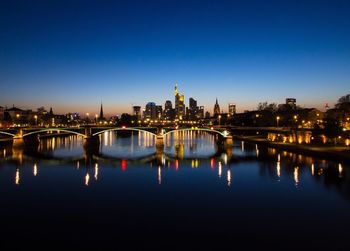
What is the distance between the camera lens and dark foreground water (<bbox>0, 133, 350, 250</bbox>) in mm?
17328

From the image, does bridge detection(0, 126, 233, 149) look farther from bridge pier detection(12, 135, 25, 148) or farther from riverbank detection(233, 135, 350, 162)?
riverbank detection(233, 135, 350, 162)

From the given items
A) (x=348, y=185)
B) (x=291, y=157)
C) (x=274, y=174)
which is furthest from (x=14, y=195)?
(x=291, y=157)

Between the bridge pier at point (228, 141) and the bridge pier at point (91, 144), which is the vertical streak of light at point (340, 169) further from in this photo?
the bridge pier at point (91, 144)

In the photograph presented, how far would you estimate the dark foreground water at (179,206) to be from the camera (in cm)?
1733

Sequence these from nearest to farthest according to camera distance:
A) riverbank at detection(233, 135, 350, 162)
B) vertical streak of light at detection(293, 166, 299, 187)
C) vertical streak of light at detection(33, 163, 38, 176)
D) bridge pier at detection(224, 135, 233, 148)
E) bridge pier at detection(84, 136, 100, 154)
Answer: vertical streak of light at detection(293, 166, 299, 187) < vertical streak of light at detection(33, 163, 38, 176) < riverbank at detection(233, 135, 350, 162) < bridge pier at detection(84, 136, 100, 154) < bridge pier at detection(224, 135, 233, 148)

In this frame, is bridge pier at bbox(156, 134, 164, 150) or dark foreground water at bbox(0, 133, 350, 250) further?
bridge pier at bbox(156, 134, 164, 150)

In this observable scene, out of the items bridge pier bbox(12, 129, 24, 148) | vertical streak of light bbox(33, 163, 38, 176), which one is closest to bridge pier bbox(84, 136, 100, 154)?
bridge pier bbox(12, 129, 24, 148)

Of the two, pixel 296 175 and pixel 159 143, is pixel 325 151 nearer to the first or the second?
pixel 296 175

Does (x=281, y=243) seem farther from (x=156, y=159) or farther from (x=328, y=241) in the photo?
(x=156, y=159)

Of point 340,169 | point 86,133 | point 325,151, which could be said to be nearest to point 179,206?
point 340,169

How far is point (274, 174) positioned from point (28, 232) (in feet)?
89.1

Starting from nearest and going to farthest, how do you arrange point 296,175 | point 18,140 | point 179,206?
point 179,206
point 296,175
point 18,140

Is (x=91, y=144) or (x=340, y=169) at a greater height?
(x=91, y=144)

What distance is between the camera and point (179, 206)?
24.0 m
